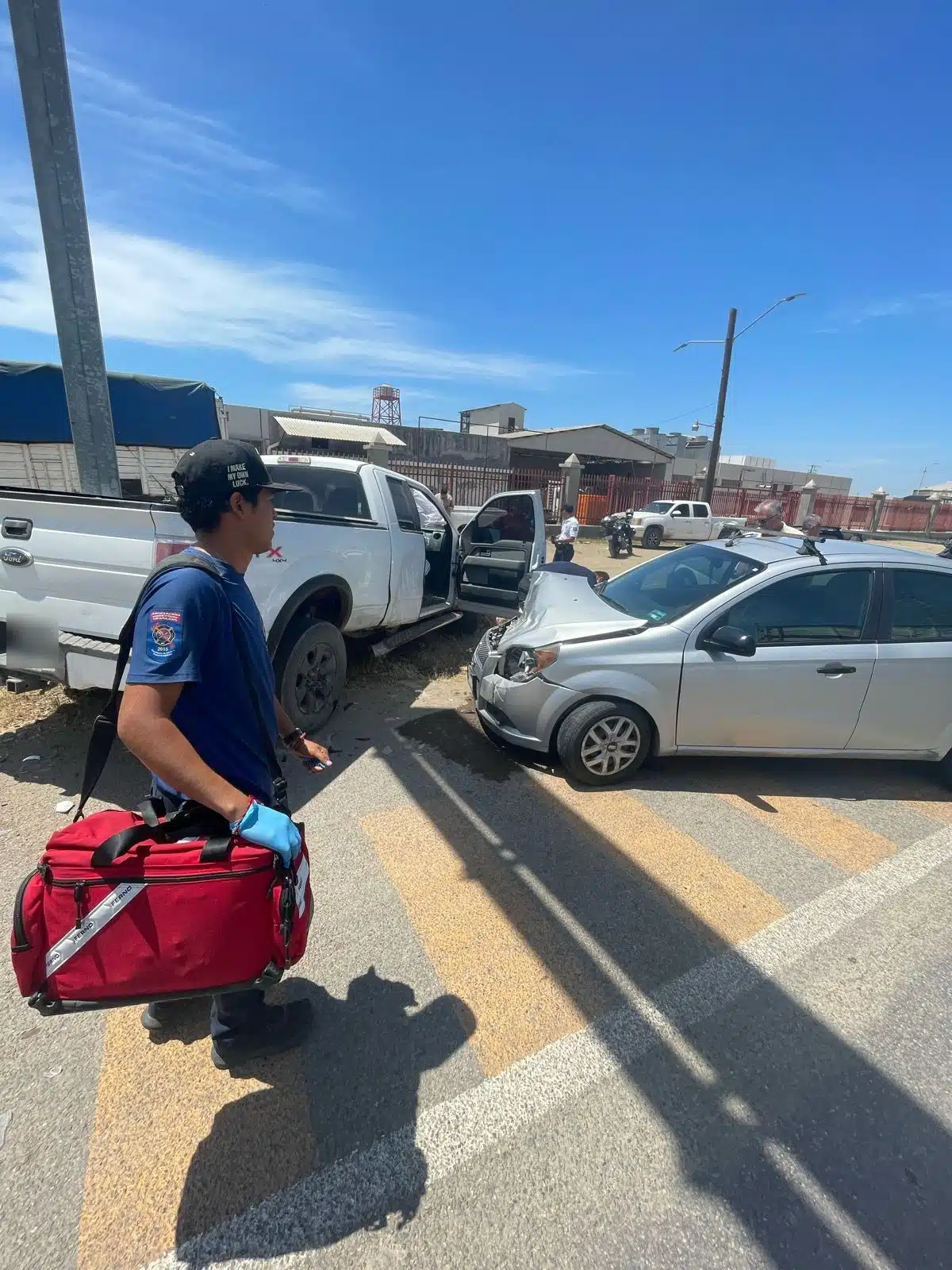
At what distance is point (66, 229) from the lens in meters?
3.84

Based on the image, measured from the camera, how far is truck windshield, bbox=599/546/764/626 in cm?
385

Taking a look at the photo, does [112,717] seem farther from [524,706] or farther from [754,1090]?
[524,706]

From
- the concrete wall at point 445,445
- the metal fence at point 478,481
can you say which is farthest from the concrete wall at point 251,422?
the metal fence at point 478,481

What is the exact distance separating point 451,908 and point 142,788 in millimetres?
2062

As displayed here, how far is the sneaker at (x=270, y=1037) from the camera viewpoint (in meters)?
1.85

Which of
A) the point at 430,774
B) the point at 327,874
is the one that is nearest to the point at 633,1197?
the point at 327,874

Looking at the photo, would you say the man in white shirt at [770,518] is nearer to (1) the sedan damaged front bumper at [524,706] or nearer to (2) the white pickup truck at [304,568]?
(2) the white pickup truck at [304,568]

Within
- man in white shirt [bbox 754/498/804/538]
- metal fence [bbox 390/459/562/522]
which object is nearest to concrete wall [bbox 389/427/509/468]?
metal fence [bbox 390/459/562/522]

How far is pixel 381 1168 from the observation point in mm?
1643

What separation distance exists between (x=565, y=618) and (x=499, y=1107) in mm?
2831

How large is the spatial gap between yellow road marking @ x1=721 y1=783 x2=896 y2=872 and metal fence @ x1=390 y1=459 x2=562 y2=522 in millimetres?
14191

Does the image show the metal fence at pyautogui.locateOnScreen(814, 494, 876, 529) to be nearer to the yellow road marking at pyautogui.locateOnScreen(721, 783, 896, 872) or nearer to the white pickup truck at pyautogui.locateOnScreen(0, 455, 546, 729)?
the white pickup truck at pyautogui.locateOnScreen(0, 455, 546, 729)

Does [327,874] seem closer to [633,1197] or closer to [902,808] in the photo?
[633,1197]

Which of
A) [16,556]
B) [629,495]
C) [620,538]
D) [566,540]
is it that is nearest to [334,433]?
[629,495]
